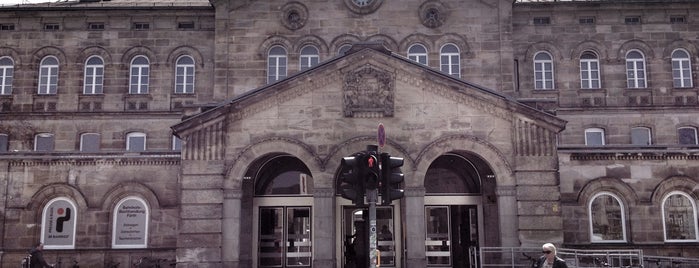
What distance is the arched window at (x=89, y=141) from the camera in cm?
3356

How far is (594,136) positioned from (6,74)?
2995cm

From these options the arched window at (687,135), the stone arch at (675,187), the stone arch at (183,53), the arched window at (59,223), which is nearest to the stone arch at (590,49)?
the arched window at (687,135)

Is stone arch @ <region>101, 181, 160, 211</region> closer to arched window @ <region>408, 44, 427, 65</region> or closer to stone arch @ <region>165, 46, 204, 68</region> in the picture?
stone arch @ <region>165, 46, 204, 68</region>

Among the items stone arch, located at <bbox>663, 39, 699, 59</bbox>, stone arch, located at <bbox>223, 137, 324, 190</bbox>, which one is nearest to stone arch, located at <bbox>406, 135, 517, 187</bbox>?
stone arch, located at <bbox>223, 137, 324, 190</bbox>

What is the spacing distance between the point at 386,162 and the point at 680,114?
26341mm

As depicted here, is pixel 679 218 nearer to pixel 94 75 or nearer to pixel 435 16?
pixel 435 16

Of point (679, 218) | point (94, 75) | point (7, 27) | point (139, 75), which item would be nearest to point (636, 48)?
point (679, 218)

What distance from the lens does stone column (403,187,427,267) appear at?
2147 centimetres

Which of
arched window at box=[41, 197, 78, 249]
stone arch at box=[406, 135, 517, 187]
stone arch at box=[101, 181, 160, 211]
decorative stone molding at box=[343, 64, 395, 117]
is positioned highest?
decorative stone molding at box=[343, 64, 395, 117]

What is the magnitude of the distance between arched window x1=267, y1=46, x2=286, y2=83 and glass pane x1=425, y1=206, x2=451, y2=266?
37.6 ft

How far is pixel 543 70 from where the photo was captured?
33969 millimetres

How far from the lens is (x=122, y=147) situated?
109ft

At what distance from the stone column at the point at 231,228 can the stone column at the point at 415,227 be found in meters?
5.47

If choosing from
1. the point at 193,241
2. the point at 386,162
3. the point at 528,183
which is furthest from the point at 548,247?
the point at 193,241
